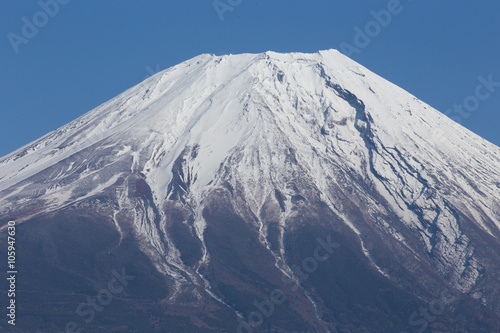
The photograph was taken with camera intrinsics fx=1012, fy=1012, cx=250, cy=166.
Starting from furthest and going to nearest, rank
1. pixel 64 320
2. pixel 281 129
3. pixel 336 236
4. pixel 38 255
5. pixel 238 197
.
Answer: pixel 281 129 < pixel 238 197 < pixel 336 236 < pixel 38 255 < pixel 64 320

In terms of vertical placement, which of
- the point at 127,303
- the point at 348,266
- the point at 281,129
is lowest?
the point at 348,266

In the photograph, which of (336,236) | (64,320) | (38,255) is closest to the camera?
(64,320)

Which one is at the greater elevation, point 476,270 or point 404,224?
point 404,224

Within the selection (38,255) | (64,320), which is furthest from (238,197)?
(64,320)

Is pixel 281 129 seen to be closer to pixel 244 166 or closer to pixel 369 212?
pixel 244 166

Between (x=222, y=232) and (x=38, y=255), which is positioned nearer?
(x=38, y=255)

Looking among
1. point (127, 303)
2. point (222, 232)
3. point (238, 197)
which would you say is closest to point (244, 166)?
point (238, 197)
